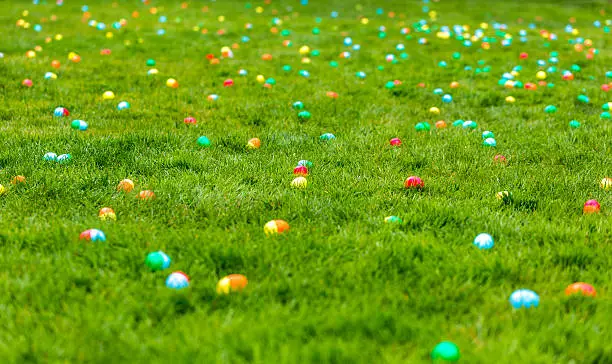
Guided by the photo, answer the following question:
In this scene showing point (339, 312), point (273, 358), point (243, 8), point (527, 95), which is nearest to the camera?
point (273, 358)

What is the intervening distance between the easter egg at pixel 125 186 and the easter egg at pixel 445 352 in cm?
225

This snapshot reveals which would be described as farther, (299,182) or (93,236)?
(299,182)

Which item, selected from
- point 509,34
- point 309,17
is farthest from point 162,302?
point 309,17

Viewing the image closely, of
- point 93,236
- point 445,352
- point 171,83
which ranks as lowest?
point 171,83

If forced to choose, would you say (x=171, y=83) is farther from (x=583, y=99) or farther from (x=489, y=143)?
(x=583, y=99)

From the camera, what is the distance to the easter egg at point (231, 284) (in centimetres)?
260

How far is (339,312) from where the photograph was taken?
2447mm

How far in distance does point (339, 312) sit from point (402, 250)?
65 centimetres

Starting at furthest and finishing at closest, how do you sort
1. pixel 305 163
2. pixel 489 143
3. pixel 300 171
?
pixel 489 143 → pixel 305 163 → pixel 300 171

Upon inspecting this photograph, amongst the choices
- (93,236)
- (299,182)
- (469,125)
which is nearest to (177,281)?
(93,236)

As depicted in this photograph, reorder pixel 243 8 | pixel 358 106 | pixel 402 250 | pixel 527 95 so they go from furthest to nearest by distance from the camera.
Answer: pixel 243 8
pixel 527 95
pixel 358 106
pixel 402 250

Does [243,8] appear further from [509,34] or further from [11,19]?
[509,34]

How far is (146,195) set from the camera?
11.6 feet

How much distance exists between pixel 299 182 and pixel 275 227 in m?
0.72
